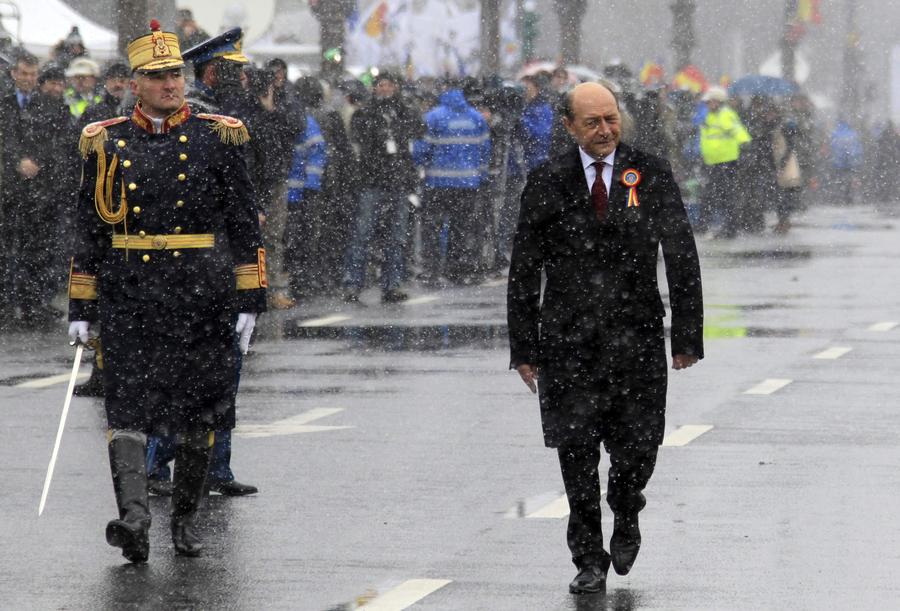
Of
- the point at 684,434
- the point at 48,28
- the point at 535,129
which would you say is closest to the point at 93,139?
the point at 684,434

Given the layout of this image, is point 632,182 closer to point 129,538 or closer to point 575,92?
point 575,92

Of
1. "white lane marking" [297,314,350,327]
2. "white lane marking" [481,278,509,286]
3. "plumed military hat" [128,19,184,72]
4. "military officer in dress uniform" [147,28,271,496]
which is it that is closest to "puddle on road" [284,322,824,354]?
"white lane marking" [297,314,350,327]

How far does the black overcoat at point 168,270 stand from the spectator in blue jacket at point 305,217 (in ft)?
37.9

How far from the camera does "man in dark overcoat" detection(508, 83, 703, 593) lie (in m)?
7.63

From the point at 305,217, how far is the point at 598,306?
42.9 ft

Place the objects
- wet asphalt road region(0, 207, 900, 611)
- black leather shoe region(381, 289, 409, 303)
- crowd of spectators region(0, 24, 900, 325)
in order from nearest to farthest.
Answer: wet asphalt road region(0, 207, 900, 611)
crowd of spectators region(0, 24, 900, 325)
black leather shoe region(381, 289, 409, 303)

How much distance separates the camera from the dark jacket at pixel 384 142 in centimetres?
2089

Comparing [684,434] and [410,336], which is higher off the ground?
[684,434]

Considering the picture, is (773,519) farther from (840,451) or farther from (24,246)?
(24,246)

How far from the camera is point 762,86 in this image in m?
41.7

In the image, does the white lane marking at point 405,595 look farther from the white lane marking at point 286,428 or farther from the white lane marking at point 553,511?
the white lane marking at point 286,428

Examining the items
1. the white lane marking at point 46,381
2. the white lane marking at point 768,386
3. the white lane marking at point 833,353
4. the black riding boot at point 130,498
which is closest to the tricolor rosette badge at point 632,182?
the black riding boot at point 130,498

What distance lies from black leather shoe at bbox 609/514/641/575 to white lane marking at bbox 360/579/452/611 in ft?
1.79

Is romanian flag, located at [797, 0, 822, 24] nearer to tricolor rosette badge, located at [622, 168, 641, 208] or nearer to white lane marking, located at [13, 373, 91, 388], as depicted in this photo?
white lane marking, located at [13, 373, 91, 388]
